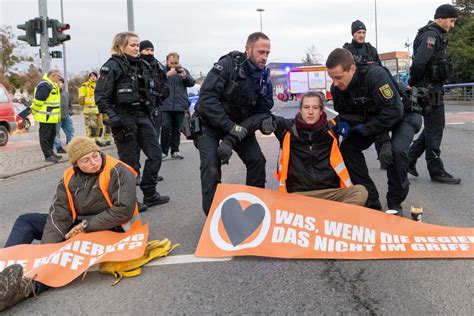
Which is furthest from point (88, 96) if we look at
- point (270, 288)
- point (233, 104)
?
point (270, 288)

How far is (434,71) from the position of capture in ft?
18.9

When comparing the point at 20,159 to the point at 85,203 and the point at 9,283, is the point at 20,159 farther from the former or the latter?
the point at 9,283

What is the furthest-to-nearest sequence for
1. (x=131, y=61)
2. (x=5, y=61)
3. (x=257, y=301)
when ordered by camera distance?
1. (x=5, y=61)
2. (x=131, y=61)
3. (x=257, y=301)

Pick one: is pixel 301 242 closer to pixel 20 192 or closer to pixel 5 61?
pixel 20 192

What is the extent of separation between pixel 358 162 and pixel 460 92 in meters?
22.5

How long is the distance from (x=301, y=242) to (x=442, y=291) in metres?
1.05

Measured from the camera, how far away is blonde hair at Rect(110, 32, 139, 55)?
5191 mm

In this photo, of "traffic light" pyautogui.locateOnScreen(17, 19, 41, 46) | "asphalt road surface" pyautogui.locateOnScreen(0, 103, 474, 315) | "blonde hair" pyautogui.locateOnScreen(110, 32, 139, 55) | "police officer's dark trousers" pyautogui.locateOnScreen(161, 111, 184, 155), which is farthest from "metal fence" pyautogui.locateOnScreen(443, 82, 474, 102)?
"asphalt road surface" pyautogui.locateOnScreen(0, 103, 474, 315)

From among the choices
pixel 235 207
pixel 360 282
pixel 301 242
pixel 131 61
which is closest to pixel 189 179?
pixel 131 61

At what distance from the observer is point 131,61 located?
5.32 m

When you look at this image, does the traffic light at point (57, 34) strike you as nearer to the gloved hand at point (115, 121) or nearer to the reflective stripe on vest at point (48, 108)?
the reflective stripe on vest at point (48, 108)

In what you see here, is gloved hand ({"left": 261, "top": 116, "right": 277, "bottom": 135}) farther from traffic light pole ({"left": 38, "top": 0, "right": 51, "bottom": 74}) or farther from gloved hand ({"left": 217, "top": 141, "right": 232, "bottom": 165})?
traffic light pole ({"left": 38, "top": 0, "right": 51, "bottom": 74})

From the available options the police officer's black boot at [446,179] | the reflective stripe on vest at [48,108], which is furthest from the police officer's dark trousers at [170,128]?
the police officer's black boot at [446,179]

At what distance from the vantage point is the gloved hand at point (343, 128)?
Result: 4.72 m
